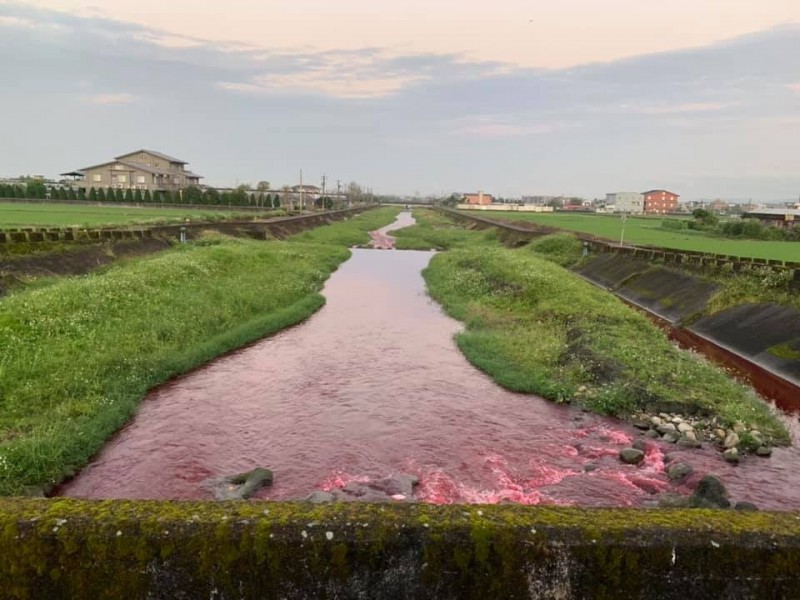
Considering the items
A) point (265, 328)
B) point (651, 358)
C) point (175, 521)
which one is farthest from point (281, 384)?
point (175, 521)

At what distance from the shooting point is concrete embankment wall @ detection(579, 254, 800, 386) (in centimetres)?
1980

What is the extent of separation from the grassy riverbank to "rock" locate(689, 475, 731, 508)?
37.8 feet

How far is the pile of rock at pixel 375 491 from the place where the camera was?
9961mm

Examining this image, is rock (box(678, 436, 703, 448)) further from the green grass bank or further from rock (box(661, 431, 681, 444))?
the green grass bank

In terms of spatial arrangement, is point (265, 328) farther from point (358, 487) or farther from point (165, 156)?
point (165, 156)

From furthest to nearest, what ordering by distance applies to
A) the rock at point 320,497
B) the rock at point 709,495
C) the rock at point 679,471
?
the rock at point 679,471, the rock at point 320,497, the rock at point 709,495

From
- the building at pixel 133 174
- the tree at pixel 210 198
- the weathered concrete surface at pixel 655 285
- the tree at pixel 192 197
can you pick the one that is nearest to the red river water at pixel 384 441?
the weathered concrete surface at pixel 655 285

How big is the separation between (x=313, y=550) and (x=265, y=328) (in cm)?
1898

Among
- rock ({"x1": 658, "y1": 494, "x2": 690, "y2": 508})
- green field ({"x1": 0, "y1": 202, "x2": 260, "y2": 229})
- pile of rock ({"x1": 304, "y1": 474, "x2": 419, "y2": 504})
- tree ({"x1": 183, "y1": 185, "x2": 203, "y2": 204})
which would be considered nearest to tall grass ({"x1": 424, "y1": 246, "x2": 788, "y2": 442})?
rock ({"x1": 658, "y1": 494, "x2": 690, "y2": 508})

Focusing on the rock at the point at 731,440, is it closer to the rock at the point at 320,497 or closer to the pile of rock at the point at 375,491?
the pile of rock at the point at 375,491

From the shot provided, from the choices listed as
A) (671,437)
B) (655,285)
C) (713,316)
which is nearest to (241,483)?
(671,437)

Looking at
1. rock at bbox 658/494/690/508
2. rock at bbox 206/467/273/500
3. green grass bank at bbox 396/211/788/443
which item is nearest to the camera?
rock at bbox 658/494/690/508

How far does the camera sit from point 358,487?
1059 cm

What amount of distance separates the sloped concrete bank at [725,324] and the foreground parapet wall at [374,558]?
15.0 metres
